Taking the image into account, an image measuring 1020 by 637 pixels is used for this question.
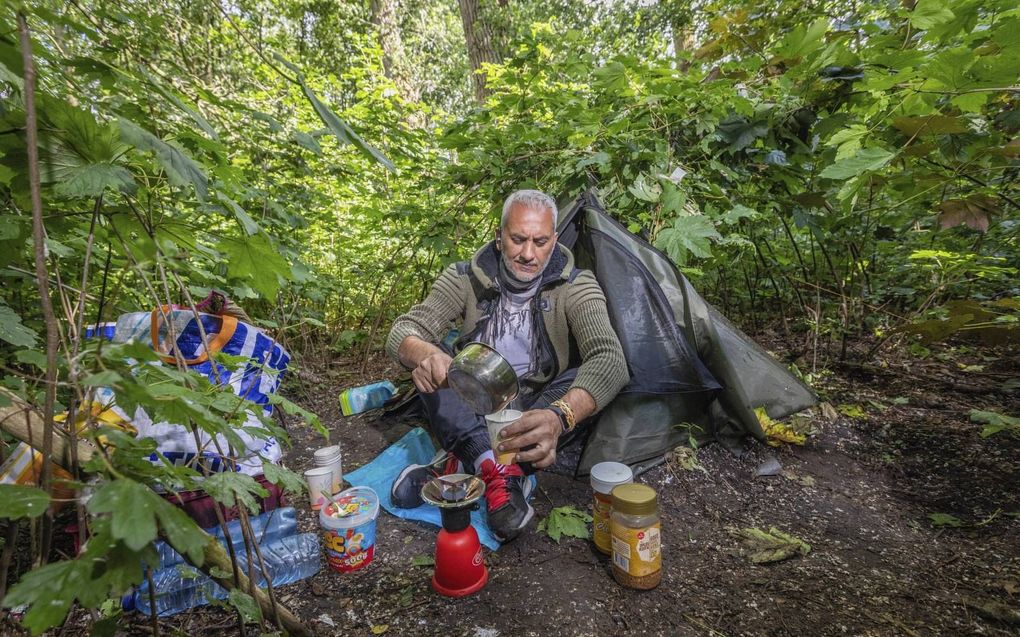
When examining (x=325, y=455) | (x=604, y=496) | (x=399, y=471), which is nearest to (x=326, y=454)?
(x=325, y=455)

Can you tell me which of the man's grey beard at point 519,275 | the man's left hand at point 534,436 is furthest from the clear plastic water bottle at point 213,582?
the man's grey beard at point 519,275

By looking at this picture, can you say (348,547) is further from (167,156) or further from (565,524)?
(167,156)

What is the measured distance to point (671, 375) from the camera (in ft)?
6.97

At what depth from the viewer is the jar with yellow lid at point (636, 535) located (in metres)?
1.35

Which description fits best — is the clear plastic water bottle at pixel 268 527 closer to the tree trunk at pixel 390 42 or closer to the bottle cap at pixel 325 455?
the bottle cap at pixel 325 455

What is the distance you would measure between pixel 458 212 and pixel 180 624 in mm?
2451

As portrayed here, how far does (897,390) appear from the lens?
2543mm

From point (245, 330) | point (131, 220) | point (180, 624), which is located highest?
point (131, 220)

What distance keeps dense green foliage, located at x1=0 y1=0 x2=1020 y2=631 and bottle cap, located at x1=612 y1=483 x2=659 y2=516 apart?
981mm

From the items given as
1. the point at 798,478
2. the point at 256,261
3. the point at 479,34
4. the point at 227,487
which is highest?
the point at 479,34

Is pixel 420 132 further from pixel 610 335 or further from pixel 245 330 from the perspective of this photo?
pixel 610 335

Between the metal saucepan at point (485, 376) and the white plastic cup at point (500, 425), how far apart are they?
0.03 meters

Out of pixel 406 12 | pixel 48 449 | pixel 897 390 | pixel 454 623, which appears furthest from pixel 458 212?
pixel 406 12

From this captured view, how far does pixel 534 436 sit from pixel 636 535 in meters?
0.46
